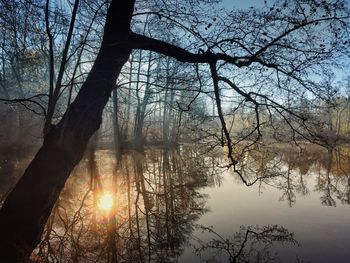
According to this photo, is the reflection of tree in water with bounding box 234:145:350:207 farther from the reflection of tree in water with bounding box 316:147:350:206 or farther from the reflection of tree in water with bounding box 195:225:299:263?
the reflection of tree in water with bounding box 195:225:299:263

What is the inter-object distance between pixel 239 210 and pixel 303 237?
227 cm

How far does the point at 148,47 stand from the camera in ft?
15.0

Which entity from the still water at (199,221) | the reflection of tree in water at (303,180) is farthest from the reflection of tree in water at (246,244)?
the reflection of tree in water at (303,180)

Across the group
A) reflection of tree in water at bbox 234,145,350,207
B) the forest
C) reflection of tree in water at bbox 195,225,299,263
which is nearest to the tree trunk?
the forest

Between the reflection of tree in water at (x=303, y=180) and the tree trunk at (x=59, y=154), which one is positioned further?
the reflection of tree in water at (x=303, y=180)

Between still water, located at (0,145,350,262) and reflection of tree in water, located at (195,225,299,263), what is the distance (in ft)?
0.06

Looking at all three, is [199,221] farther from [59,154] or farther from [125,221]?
[59,154]

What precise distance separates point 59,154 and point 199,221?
4668 millimetres

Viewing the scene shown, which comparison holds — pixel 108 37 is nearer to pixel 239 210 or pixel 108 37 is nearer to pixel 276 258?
pixel 276 258

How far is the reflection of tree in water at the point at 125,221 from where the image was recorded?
18.9 ft

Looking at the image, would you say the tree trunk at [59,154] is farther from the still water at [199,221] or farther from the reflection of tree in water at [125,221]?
the reflection of tree in water at [125,221]

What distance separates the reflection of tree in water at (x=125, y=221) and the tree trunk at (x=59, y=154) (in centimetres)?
194

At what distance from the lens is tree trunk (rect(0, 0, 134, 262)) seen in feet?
11.6

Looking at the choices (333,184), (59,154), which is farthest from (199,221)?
(333,184)
